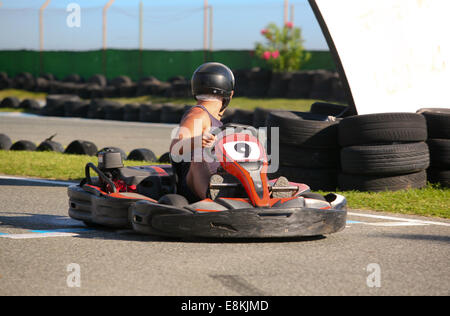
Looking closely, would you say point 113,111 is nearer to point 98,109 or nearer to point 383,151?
point 98,109

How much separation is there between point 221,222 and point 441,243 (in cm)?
149

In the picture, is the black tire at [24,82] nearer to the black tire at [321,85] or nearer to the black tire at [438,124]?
the black tire at [321,85]

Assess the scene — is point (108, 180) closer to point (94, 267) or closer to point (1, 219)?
point (1, 219)

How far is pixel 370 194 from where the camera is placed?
7.07 m

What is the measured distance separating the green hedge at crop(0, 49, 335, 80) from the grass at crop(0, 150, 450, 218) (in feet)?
50.9

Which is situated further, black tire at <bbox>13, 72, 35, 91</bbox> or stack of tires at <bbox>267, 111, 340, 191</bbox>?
black tire at <bbox>13, 72, 35, 91</bbox>

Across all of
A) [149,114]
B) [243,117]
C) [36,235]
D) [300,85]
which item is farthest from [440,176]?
[300,85]

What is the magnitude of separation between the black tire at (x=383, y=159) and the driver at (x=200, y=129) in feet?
6.70

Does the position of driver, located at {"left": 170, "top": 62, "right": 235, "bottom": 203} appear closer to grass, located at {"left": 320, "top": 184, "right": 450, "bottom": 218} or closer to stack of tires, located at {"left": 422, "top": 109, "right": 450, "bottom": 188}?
grass, located at {"left": 320, "top": 184, "right": 450, "bottom": 218}

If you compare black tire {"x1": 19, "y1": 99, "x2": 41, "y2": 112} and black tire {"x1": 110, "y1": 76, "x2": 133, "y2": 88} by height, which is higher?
black tire {"x1": 110, "y1": 76, "x2": 133, "y2": 88}

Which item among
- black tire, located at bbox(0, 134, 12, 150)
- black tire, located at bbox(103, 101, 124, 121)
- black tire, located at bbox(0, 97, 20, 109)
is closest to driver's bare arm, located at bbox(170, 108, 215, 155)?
black tire, located at bbox(0, 134, 12, 150)

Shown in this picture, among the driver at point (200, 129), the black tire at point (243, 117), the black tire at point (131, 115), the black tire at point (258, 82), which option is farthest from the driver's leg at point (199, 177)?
the black tire at point (258, 82)

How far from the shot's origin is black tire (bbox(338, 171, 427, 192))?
23.3 feet

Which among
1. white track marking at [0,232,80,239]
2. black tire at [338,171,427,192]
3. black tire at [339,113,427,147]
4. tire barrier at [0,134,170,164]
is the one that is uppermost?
black tire at [339,113,427,147]
